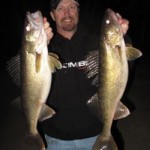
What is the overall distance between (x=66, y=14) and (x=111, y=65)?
1.20 m

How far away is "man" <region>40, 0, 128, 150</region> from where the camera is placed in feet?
13.8

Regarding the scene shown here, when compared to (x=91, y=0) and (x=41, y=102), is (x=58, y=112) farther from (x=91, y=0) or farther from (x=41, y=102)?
(x=91, y=0)

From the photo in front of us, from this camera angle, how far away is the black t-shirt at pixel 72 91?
4227 mm

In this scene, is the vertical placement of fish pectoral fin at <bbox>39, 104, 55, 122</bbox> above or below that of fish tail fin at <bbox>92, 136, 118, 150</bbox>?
above

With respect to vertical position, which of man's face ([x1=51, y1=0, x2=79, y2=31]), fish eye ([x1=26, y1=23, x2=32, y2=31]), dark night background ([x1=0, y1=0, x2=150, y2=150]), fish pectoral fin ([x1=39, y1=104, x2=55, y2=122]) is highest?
fish eye ([x1=26, y1=23, x2=32, y2=31])

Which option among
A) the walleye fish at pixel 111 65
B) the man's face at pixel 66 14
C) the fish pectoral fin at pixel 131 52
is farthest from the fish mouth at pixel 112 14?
the man's face at pixel 66 14

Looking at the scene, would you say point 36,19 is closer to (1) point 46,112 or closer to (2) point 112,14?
(2) point 112,14

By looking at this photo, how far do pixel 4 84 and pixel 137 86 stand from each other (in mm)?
4045

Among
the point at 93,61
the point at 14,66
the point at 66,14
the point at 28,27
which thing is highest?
the point at 28,27

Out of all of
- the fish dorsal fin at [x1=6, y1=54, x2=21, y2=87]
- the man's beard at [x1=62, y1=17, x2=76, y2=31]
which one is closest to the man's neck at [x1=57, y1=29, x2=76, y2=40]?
the man's beard at [x1=62, y1=17, x2=76, y2=31]

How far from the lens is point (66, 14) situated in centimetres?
416

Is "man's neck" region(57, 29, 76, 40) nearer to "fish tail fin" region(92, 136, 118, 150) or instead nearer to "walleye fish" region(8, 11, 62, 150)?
"walleye fish" region(8, 11, 62, 150)

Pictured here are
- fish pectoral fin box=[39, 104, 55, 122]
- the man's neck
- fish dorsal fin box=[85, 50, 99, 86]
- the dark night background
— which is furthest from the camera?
the dark night background

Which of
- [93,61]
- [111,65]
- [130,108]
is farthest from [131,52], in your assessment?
[130,108]
